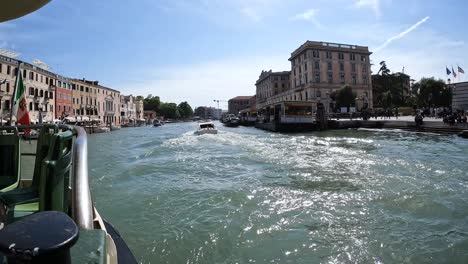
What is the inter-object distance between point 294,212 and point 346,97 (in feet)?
181

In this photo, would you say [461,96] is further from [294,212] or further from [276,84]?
[276,84]

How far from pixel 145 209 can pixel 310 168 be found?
6.26 meters

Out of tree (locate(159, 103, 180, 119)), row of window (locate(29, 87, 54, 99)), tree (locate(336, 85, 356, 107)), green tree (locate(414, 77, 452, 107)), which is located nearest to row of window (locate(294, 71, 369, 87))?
tree (locate(336, 85, 356, 107))

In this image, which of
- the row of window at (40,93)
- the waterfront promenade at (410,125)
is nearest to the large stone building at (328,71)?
the waterfront promenade at (410,125)

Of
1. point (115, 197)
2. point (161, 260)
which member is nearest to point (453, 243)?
point (161, 260)

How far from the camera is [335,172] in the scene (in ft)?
33.0

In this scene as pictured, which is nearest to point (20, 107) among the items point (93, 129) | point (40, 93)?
point (40, 93)

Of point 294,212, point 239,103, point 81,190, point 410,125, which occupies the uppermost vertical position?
Answer: point 239,103

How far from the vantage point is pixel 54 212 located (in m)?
1.11

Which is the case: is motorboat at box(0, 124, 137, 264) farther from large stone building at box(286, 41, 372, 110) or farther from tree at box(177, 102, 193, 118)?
tree at box(177, 102, 193, 118)

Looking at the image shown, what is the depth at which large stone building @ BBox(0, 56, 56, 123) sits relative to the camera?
40062 mm

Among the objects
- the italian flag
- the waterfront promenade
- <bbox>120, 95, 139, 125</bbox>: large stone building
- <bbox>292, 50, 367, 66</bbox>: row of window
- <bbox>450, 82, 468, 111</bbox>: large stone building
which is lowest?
the waterfront promenade

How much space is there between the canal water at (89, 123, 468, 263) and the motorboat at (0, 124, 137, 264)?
198cm

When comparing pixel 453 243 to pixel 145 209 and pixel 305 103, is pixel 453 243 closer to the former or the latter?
pixel 145 209
